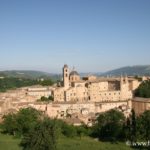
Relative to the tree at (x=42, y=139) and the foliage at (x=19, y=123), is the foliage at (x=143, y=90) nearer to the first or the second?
the foliage at (x=19, y=123)

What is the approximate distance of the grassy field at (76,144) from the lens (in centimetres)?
3044

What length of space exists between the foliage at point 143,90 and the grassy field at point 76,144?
23795 millimetres

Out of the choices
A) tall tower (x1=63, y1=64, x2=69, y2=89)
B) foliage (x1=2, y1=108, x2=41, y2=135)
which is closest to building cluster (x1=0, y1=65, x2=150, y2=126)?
tall tower (x1=63, y1=64, x2=69, y2=89)

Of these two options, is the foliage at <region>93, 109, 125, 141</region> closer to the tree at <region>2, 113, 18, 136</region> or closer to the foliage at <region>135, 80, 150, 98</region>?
the tree at <region>2, 113, 18, 136</region>

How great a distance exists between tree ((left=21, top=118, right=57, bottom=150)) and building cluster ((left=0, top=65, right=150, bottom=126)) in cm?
902

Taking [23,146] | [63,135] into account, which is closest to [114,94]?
A: [63,135]

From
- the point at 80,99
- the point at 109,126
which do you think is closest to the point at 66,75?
the point at 80,99

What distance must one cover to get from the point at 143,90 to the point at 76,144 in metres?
28.4

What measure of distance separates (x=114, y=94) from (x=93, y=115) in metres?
13.7

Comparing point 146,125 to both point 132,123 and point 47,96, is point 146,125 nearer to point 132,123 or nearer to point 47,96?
point 132,123

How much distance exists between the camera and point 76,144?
31688 mm

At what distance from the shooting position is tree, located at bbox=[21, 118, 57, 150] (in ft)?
93.6

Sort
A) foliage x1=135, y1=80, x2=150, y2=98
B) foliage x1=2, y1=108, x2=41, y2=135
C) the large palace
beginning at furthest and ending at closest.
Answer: foliage x1=135, y1=80, x2=150, y2=98, the large palace, foliage x1=2, y1=108, x2=41, y2=135

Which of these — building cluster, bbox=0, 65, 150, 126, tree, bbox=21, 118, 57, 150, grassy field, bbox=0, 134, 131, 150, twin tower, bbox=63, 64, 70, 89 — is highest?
twin tower, bbox=63, 64, 70, 89
